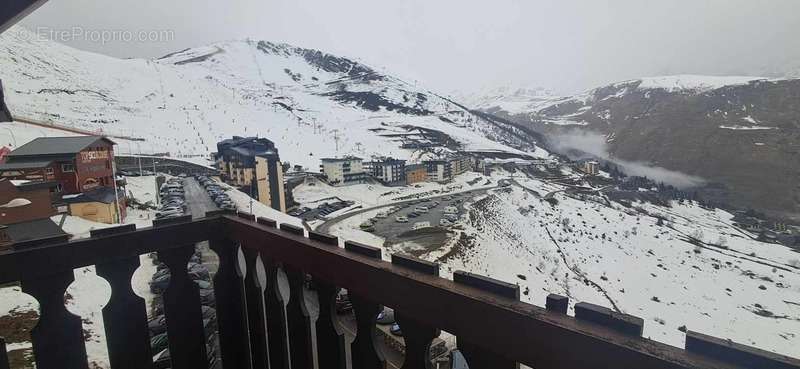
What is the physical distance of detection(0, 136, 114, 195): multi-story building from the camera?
13461mm

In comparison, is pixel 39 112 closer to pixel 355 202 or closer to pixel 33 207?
pixel 355 202

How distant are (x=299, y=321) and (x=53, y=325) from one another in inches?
42.4

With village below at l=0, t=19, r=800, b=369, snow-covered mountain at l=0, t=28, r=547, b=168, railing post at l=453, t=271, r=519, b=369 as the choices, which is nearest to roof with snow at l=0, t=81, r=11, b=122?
village below at l=0, t=19, r=800, b=369

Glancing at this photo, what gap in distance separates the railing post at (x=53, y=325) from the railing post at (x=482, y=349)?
1.74 metres

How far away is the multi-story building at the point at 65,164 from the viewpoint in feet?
44.2

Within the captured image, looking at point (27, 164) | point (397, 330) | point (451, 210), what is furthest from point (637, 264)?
point (27, 164)

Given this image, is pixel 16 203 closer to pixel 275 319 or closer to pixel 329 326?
pixel 275 319

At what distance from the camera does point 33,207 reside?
10.2 metres

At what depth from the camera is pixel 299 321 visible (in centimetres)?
158

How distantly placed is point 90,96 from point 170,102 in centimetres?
1383

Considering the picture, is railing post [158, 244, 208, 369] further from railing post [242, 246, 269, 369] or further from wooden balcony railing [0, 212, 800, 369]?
railing post [242, 246, 269, 369]

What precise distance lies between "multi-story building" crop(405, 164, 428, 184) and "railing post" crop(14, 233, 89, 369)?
148ft

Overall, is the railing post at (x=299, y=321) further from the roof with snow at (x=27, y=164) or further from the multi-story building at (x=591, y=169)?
the multi-story building at (x=591, y=169)

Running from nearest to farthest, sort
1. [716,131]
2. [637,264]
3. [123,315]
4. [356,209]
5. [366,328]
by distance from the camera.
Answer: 1. [366,328]
2. [123,315]
3. [637,264]
4. [356,209]
5. [716,131]
